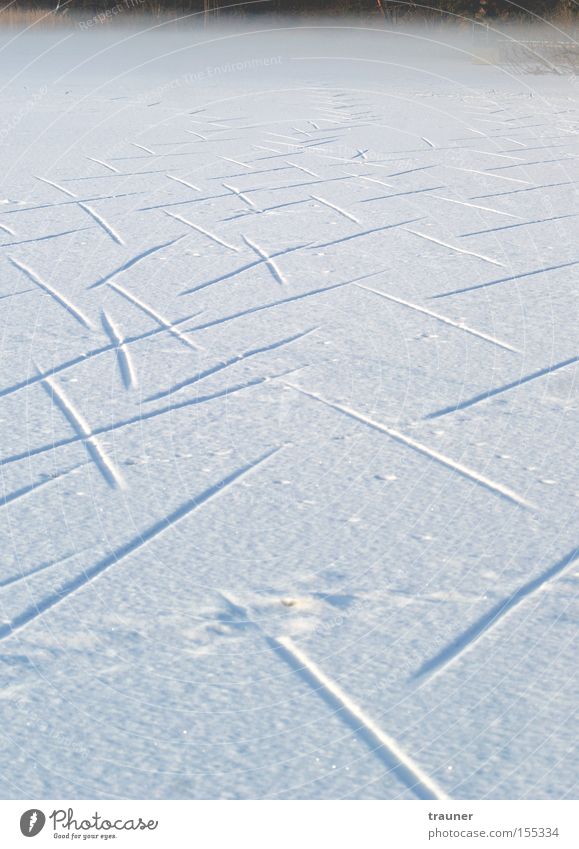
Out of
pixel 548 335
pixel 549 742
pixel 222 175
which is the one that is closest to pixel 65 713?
pixel 549 742

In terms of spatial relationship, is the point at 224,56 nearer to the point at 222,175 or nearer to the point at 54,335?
the point at 222,175

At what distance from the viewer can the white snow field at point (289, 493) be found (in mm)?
1810

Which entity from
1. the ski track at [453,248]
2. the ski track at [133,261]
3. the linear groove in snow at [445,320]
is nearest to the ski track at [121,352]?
the ski track at [133,261]

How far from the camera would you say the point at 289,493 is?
105 inches

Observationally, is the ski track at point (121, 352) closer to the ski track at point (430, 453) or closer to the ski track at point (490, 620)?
the ski track at point (430, 453)

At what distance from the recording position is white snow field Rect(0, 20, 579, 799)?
181 cm

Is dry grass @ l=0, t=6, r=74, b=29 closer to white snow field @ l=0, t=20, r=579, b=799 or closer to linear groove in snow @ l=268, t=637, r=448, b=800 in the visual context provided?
white snow field @ l=0, t=20, r=579, b=799

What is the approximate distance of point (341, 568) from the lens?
233 cm

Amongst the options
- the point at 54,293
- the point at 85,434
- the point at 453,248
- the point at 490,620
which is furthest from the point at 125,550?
the point at 453,248

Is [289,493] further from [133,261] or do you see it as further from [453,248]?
[453,248]

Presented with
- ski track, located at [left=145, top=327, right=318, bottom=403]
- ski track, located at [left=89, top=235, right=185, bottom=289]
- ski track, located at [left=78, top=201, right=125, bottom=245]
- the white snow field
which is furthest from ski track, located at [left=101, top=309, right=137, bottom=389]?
ski track, located at [left=78, top=201, right=125, bottom=245]

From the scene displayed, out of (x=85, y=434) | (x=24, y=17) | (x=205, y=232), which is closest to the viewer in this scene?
(x=85, y=434)

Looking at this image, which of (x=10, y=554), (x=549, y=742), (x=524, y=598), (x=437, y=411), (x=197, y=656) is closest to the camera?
(x=549, y=742)
